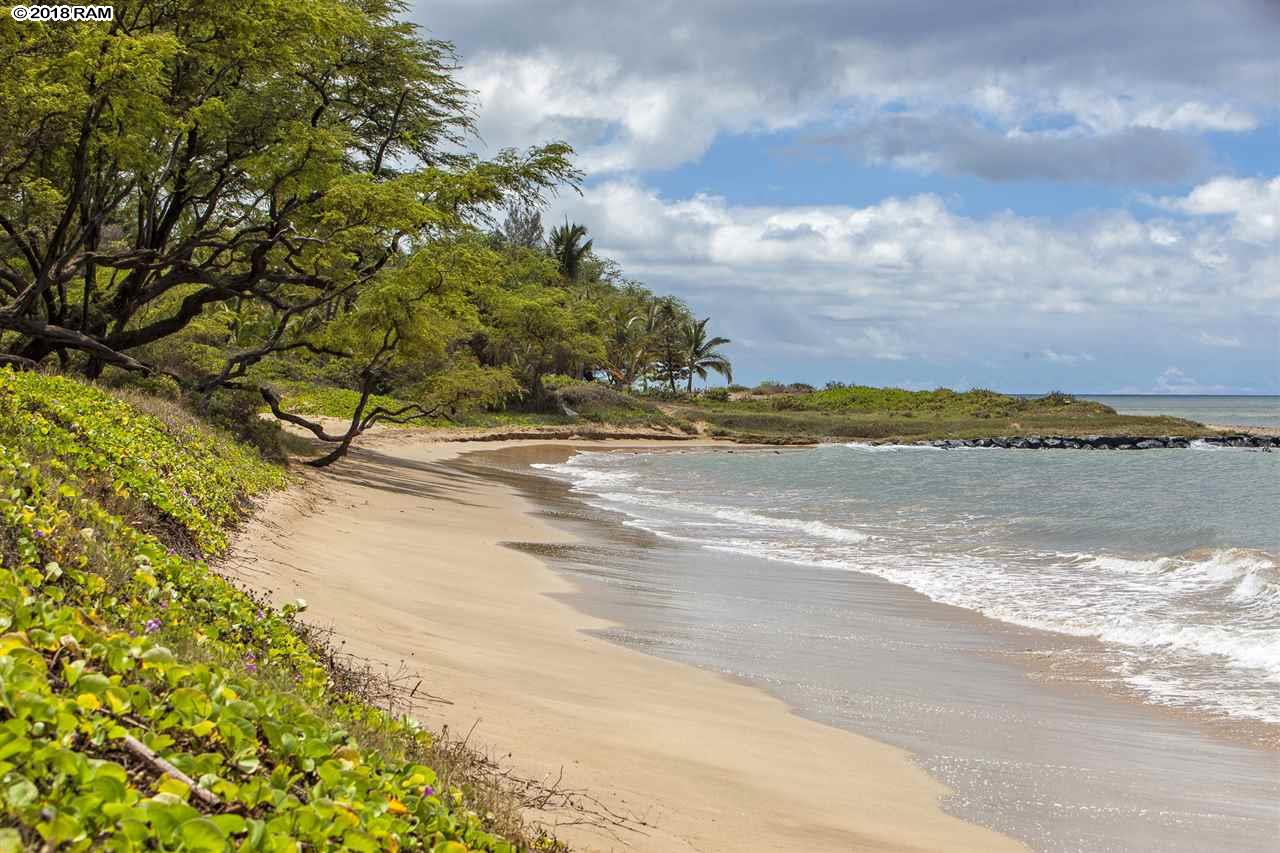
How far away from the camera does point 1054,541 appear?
1809cm

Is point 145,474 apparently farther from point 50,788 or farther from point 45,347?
point 45,347

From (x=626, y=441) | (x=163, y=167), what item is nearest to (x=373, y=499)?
(x=163, y=167)

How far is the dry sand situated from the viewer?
16.1ft

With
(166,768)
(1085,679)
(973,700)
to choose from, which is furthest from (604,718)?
(1085,679)

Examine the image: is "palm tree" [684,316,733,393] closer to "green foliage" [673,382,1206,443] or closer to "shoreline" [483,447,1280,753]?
"green foliage" [673,382,1206,443]

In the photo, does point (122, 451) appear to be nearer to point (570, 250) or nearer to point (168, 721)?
point (168, 721)

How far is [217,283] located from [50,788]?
1732 centimetres

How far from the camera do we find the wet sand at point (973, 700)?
5.64m

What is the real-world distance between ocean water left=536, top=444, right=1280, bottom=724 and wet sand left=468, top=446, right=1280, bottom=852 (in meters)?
0.41

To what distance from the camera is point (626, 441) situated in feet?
168

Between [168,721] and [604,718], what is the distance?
3296 mm

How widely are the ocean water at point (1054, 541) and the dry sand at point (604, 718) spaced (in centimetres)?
197

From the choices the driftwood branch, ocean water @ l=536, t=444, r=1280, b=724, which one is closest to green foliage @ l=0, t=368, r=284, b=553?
the driftwood branch

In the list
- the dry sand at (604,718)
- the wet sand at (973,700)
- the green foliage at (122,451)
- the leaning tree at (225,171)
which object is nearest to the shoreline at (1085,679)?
the wet sand at (973,700)
